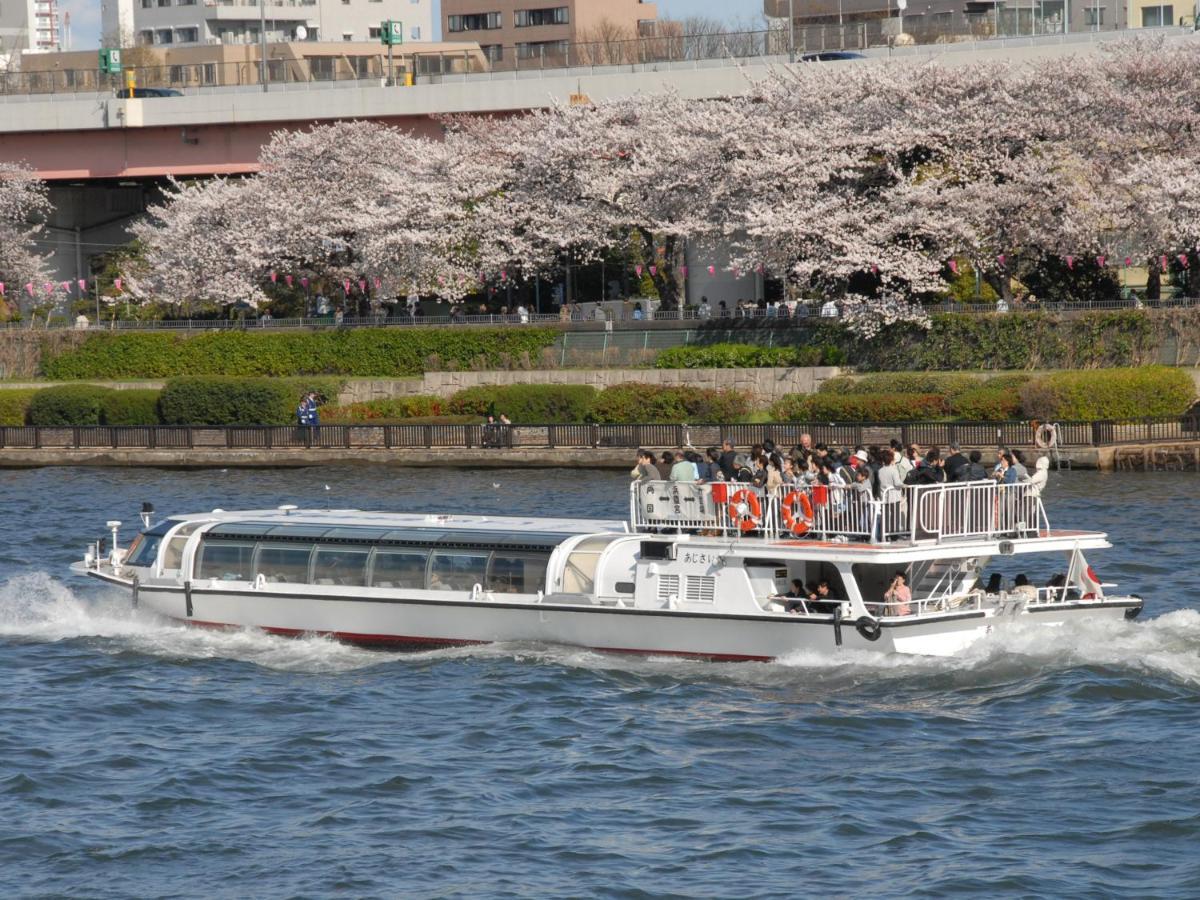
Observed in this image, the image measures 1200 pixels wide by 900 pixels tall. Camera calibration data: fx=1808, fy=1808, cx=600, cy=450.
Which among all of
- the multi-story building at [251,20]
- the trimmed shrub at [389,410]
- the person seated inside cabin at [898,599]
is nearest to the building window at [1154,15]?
the trimmed shrub at [389,410]

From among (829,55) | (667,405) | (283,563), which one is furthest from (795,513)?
(829,55)

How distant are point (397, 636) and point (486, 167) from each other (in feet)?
177

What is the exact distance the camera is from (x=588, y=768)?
78.1ft

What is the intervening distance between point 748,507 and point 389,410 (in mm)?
38141

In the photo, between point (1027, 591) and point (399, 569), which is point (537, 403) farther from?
point (1027, 591)

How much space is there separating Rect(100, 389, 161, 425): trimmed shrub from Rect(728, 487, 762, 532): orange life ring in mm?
43274

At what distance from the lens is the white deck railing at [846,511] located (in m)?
27.4

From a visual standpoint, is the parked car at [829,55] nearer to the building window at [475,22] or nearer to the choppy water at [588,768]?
the building window at [475,22]

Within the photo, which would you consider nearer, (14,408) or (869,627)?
(869,627)

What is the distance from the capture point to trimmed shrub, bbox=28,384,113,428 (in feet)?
222

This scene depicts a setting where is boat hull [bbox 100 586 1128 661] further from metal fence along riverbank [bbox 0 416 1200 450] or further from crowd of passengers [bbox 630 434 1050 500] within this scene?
metal fence along riverbank [bbox 0 416 1200 450]

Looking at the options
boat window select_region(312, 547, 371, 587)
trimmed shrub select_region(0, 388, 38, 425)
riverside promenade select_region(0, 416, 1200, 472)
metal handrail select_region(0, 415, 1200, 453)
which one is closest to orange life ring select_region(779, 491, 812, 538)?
boat window select_region(312, 547, 371, 587)

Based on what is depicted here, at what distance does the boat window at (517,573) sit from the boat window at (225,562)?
4776 mm

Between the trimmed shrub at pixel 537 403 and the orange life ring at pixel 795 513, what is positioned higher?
the trimmed shrub at pixel 537 403
